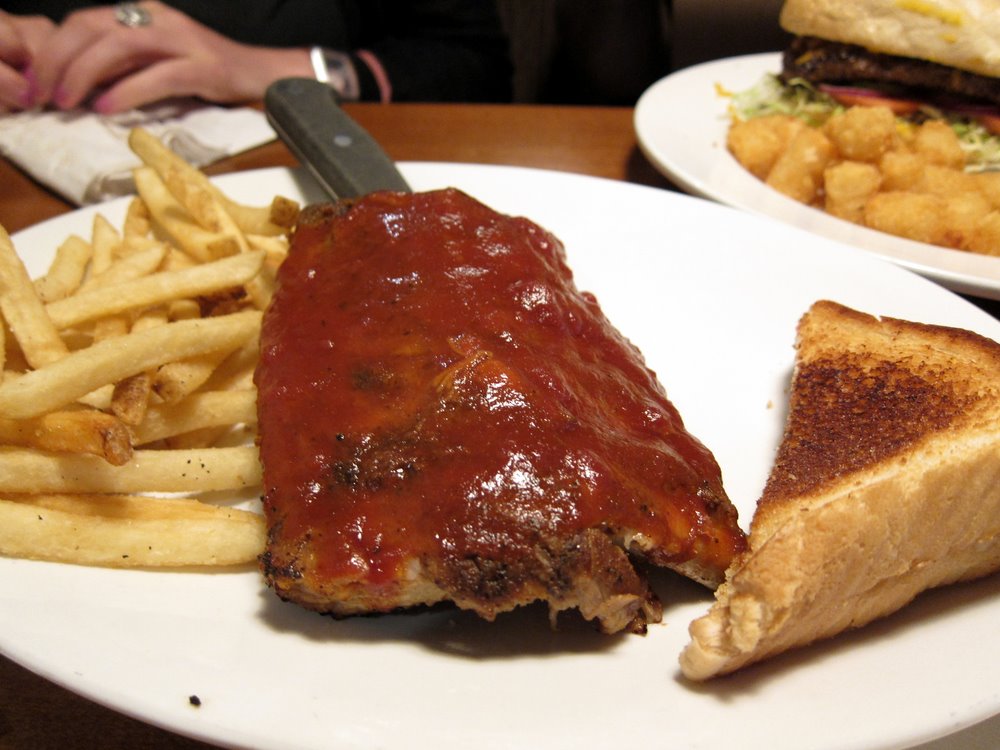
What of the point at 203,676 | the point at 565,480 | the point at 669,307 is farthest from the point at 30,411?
the point at 669,307

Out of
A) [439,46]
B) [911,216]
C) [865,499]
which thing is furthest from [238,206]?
[439,46]

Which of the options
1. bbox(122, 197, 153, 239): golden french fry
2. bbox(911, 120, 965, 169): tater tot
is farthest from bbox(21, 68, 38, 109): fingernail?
bbox(911, 120, 965, 169): tater tot

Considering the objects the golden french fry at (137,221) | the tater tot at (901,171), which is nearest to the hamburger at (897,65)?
the tater tot at (901,171)

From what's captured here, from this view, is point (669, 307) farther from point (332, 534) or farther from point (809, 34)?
point (809, 34)

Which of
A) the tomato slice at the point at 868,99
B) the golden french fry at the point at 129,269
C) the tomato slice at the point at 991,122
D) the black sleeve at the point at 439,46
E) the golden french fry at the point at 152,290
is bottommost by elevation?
the black sleeve at the point at 439,46

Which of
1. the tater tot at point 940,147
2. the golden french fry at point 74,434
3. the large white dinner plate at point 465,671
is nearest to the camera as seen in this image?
the large white dinner plate at point 465,671

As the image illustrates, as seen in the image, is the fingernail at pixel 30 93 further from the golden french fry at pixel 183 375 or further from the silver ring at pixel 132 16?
the golden french fry at pixel 183 375
